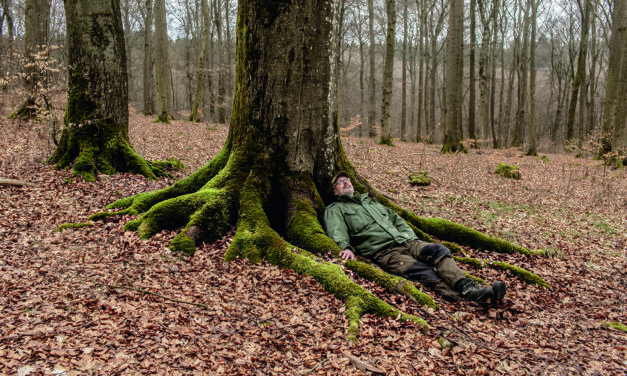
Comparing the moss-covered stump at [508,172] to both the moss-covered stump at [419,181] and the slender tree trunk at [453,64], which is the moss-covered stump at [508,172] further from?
the moss-covered stump at [419,181]

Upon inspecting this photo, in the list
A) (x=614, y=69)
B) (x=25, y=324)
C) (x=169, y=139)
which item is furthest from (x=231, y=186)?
(x=614, y=69)

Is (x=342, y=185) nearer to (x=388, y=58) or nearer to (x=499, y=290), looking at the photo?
(x=499, y=290)

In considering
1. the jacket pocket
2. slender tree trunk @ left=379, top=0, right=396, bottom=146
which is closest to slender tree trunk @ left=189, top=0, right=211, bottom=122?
slender tree trunk @ left=379, top=0, right=396, bottom=146

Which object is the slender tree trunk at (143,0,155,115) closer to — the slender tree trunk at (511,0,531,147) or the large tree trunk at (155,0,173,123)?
the large tree trunk at (155,0,173,123)

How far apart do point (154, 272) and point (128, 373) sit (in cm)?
150

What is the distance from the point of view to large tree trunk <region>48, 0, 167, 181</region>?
23.5 ft

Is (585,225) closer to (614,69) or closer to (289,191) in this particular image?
(289,191)

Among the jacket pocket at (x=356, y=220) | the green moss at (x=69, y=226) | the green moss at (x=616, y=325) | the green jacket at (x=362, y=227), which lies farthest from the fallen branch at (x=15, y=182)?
the green moss at (x=616, y=325)

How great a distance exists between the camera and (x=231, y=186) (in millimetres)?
5145

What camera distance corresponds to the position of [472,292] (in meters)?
4.26

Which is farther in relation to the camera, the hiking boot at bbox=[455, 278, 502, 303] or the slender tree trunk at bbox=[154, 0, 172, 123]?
the slender tree trunk at bbox=[154, 0, 172, 123]

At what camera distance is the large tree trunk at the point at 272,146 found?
4816 mm

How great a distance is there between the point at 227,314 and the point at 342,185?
8.70 feet

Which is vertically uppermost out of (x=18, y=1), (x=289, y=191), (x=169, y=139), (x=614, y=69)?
(x=18, y=1)
